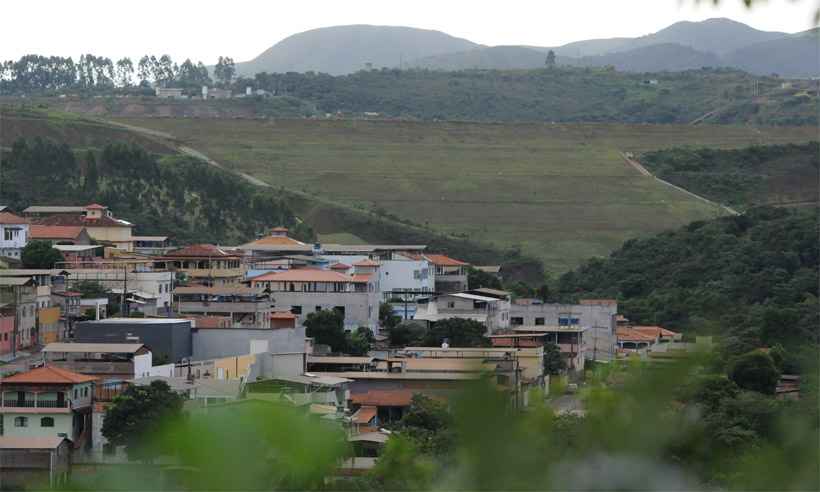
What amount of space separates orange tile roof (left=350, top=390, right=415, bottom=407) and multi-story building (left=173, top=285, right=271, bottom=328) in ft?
15.9

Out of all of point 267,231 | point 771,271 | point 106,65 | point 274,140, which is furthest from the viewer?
point 106,65

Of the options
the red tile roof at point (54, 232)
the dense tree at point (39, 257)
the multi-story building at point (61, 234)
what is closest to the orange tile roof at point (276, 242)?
the multi-story building at point (61, 234)

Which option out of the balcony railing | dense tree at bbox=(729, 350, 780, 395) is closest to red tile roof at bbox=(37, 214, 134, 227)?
the balcony railing

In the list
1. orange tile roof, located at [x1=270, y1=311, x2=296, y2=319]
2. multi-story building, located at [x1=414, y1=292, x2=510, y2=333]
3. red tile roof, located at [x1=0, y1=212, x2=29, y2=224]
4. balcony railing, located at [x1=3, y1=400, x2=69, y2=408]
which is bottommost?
multi-story building, located at [x1=414, y1=292, x2=510, y2=333]

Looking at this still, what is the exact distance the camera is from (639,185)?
57.9m

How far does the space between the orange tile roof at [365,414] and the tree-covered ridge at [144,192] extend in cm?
2141

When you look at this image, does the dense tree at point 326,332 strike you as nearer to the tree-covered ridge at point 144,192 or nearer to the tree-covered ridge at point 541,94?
the tree-covered ridge at point 144,192

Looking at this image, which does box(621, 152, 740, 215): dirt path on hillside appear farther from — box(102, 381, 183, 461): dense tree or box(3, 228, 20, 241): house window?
box(102, 381, 183, 461): dense tree

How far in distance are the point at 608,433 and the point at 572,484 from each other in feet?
0.30

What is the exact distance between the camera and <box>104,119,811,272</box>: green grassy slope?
5038cm

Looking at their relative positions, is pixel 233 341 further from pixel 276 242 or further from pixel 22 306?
pixel 276 242

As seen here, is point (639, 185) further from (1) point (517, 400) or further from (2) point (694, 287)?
(1) point (517, 400)

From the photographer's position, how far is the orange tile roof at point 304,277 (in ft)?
88.7

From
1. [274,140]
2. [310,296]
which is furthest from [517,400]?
[274,140]
